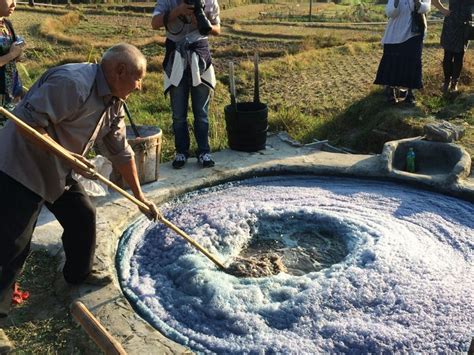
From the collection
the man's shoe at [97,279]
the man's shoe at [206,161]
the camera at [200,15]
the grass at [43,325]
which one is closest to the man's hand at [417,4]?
the camera at [200,15]

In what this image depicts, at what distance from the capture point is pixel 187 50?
16.5ft

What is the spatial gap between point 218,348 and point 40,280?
1.41 m

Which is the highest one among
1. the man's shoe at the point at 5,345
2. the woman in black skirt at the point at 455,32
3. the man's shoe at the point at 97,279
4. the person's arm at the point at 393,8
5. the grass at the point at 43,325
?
the person's arm at the point at 393,8

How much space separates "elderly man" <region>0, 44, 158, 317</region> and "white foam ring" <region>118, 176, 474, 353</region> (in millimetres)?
845

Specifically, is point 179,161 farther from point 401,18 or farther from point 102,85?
point 401,18

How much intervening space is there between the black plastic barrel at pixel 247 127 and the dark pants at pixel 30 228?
103 inches

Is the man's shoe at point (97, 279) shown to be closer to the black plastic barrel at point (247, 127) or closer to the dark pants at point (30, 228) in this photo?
the dark pants at point (30, 228)

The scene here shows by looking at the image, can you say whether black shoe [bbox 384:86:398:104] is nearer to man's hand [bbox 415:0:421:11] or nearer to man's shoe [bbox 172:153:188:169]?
man's hand [bbox 415:0:421:11]

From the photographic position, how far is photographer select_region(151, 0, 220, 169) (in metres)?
4.87

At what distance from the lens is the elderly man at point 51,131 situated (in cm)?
282

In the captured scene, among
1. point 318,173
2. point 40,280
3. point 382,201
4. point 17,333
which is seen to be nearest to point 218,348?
point 17,333

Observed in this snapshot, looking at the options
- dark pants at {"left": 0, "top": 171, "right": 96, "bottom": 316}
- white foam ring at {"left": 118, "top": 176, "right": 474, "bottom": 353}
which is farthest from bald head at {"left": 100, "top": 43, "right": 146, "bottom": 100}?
white foam ring at {"left": 118, "top": 176, "right": 474, "bottom": 353}

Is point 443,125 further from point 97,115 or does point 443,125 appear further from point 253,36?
point 253,36

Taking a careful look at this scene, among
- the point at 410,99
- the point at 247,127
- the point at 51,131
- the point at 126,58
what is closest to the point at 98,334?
the point at 51,131
